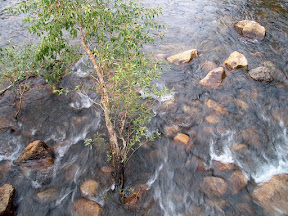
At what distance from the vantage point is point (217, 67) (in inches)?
422

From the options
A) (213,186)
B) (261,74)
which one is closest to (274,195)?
(213,186)

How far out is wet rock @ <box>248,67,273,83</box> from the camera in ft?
32.1

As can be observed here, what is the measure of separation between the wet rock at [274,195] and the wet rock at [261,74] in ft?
15.6

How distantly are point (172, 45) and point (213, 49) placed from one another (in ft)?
7.30

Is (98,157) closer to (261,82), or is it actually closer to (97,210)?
(97,210)

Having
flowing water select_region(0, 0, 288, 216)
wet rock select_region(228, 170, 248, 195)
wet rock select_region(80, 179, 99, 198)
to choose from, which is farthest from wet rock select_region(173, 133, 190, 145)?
wet rock select_region(80, 179, 99, 198)

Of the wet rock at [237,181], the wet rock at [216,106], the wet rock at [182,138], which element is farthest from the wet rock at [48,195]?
the wet rock at [216,106]

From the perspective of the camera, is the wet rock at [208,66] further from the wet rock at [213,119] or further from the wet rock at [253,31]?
the wet rock at [253,31]

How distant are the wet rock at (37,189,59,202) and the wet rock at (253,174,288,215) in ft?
18.1

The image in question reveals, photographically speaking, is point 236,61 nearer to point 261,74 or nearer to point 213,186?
point 261,74

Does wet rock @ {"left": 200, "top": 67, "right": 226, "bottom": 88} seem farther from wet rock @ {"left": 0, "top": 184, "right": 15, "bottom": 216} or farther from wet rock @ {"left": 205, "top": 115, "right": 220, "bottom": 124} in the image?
wet rock @ {"left": 0, "top": 184, "right": 15, "bottom": 216}

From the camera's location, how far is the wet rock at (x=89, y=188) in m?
6.25

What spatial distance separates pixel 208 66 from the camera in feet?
35.6

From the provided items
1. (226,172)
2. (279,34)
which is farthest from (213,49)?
(226,172)
